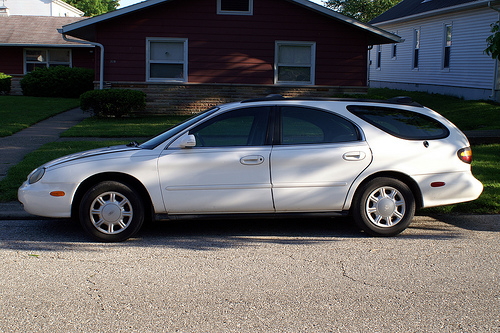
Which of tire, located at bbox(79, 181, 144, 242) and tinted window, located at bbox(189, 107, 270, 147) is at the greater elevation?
tinted window, located at bbox(189, 107, 270, 147)

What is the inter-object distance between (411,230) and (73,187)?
3879 millimetres

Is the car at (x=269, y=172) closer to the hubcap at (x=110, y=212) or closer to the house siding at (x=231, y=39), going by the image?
the hubcap at (x=110, y=212)

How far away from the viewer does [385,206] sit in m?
6.09

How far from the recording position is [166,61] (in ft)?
64.9

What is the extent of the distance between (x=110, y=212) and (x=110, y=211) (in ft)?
0.03

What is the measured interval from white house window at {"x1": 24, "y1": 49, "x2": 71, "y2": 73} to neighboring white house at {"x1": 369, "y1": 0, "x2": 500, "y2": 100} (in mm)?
18952

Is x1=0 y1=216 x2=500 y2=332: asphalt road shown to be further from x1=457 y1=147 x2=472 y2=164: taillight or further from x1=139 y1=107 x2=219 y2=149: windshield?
x1=139 y1=107 x2=219 y2=149: windshield

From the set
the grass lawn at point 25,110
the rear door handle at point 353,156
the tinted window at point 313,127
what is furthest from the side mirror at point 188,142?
the grass lawn at point 25,110

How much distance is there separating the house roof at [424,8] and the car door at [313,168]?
59.4ft

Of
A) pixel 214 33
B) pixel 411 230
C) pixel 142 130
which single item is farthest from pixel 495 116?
pixel 411 230

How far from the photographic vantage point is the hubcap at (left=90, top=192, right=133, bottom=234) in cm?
589

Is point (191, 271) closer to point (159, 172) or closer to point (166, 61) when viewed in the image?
point (159, 172)

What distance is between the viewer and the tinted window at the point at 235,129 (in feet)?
20.2

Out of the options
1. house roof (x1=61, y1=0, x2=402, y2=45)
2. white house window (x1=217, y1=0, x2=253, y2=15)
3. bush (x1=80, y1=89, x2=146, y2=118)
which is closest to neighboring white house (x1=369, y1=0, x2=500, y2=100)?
house roof (x1=61, y1=0, x2=402, y2=45)
